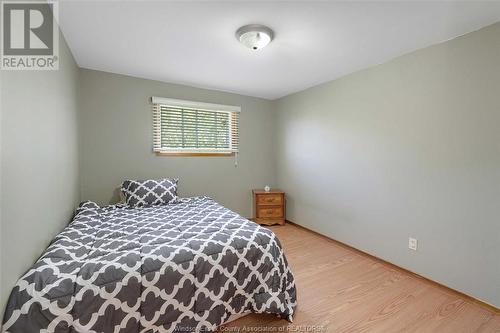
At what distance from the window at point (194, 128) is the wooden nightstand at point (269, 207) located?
90cm

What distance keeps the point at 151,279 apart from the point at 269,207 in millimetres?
2614

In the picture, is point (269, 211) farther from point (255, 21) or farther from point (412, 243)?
point (255, 21)

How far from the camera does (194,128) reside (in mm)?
3381

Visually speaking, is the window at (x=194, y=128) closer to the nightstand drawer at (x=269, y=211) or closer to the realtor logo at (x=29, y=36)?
the nightstand drawer at (x=269, y=211)

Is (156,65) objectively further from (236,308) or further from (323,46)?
(236,308)

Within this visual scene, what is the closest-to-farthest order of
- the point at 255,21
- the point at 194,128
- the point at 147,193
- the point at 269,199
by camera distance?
the point at 255,21
the point at 147,193
the point at 194,128
the point at 269,199

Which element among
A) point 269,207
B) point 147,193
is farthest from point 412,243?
point 147,193

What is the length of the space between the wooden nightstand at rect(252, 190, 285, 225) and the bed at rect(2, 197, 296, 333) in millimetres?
1684

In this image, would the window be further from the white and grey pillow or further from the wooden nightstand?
the wooden nightstand

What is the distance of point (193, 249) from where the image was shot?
56.5 inches

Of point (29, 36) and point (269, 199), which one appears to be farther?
point (269, 199)

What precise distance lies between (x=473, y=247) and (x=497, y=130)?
0.95m

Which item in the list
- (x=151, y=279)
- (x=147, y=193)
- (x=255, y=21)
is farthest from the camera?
(x=147, y=193)

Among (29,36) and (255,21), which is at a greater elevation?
(255,21)
